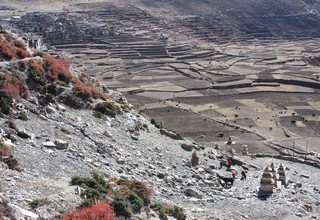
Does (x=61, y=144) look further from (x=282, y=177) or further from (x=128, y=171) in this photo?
(x=282, y=177)

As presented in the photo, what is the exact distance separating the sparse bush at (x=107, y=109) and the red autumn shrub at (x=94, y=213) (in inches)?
668

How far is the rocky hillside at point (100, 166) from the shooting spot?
18.1 meters

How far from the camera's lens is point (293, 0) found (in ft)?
615

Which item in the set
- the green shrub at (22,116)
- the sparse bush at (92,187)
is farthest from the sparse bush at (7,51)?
the sparse bush at (92,187)

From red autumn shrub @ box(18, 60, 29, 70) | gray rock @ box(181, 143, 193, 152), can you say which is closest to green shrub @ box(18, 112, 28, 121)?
red autumn shrub @ box(18, 60, 29, 70)

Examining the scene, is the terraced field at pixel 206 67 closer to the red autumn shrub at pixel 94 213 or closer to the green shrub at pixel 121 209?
the green shrub at pixel 121 209

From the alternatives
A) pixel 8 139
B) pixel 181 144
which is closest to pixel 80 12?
pixel 181 144

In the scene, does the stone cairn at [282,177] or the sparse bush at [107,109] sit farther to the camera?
the sparse bush at [107,109]

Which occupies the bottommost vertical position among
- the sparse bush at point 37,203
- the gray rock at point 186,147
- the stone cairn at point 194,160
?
the gray rock at point 186,147

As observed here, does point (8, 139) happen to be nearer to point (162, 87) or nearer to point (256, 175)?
point (256, 175)

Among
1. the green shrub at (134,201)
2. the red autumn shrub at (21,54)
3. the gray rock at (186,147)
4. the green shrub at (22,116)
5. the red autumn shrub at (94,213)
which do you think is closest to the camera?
the red autumn shrub at (94,213)

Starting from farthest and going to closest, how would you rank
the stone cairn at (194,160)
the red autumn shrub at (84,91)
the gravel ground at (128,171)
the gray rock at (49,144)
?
1. the red autumn shrub at (84,91)
2. the stone cairn at (194,160)
3. the gray rock at (49,144)
4. the gravel ground at (128,171)

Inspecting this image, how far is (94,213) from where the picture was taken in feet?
51.8

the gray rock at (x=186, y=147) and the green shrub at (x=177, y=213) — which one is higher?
the green shrub at (x=177, y=213)
